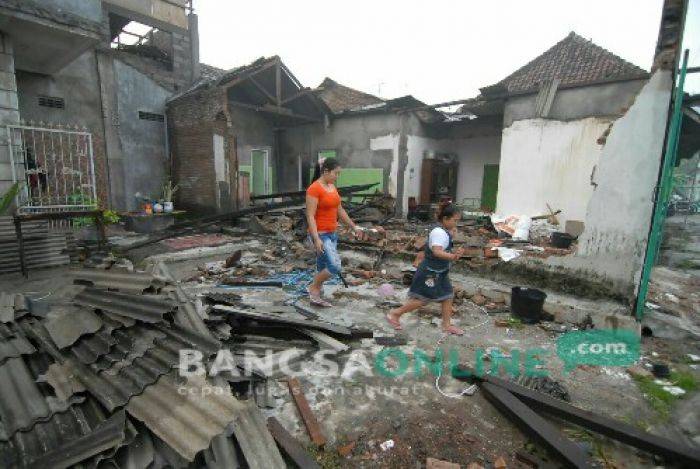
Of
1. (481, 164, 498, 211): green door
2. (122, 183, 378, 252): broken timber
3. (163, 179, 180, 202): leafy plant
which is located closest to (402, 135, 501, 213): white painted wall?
(481, 164, 498, 211): green door

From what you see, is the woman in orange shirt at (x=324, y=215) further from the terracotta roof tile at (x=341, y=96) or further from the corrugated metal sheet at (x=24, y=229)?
the terracotta roof tile at (x=341, y=96)

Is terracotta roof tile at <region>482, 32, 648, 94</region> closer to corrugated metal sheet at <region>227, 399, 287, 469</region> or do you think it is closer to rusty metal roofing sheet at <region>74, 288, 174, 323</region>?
rusty metal roofing sheet at <region>74, 288, 174, 323</region>

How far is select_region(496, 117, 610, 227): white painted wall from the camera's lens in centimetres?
1069

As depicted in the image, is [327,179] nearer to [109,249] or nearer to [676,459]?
[676,459]

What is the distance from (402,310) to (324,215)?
5.05 ft

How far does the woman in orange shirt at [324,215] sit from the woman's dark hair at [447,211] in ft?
4.18

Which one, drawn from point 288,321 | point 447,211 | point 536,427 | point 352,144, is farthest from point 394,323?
point 352,144

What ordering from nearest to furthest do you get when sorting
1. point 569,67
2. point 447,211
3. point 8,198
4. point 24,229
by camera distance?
point 447,211 < point 24,229 < point 8,198 < point 569,67

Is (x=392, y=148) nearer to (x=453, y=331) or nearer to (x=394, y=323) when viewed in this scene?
(x=394, y=323)

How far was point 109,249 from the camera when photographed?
7.42 m

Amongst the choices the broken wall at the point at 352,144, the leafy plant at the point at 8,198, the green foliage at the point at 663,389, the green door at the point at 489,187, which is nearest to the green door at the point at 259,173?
the broken wall at the point at 352,144

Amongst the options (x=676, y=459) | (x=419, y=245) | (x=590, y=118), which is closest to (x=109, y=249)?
(x=419, y=245)

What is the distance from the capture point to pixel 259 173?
648 inches

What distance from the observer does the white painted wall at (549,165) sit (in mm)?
10688
